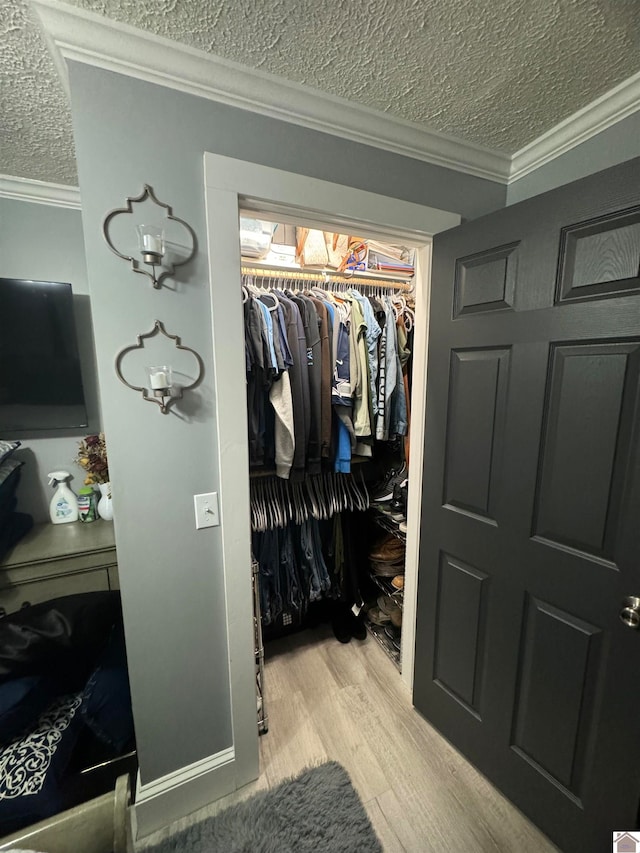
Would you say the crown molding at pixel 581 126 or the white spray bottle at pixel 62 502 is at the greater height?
the crown molding at pixel 581 126

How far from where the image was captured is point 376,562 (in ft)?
6.31

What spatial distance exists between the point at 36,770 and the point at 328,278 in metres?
2.22

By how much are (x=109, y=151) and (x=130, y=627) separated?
1376mm

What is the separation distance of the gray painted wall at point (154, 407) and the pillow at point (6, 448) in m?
1.00

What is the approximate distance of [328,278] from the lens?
69.2 inches

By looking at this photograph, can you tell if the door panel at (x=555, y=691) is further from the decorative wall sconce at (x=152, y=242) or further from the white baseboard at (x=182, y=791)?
the decorative wall sconce at (x=152, y=242)

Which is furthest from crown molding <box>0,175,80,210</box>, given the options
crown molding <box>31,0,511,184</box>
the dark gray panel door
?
the dark gray panel door

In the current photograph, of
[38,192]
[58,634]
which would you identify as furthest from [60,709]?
[38,192]

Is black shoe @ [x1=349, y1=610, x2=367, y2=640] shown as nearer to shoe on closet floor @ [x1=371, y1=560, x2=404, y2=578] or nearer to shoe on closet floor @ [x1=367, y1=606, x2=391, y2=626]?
shoe on closet floor @ [x1=367, y1=606, x2=391, y2=626]

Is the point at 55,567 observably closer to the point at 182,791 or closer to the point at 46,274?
the point at 182,791

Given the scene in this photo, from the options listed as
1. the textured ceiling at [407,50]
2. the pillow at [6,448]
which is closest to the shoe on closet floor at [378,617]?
the pillow at [6,448]

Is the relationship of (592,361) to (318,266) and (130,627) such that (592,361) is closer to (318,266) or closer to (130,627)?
(318,266)

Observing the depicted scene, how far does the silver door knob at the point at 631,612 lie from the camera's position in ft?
2.80

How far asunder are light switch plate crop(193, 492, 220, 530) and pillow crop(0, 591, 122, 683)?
63 centimetres
